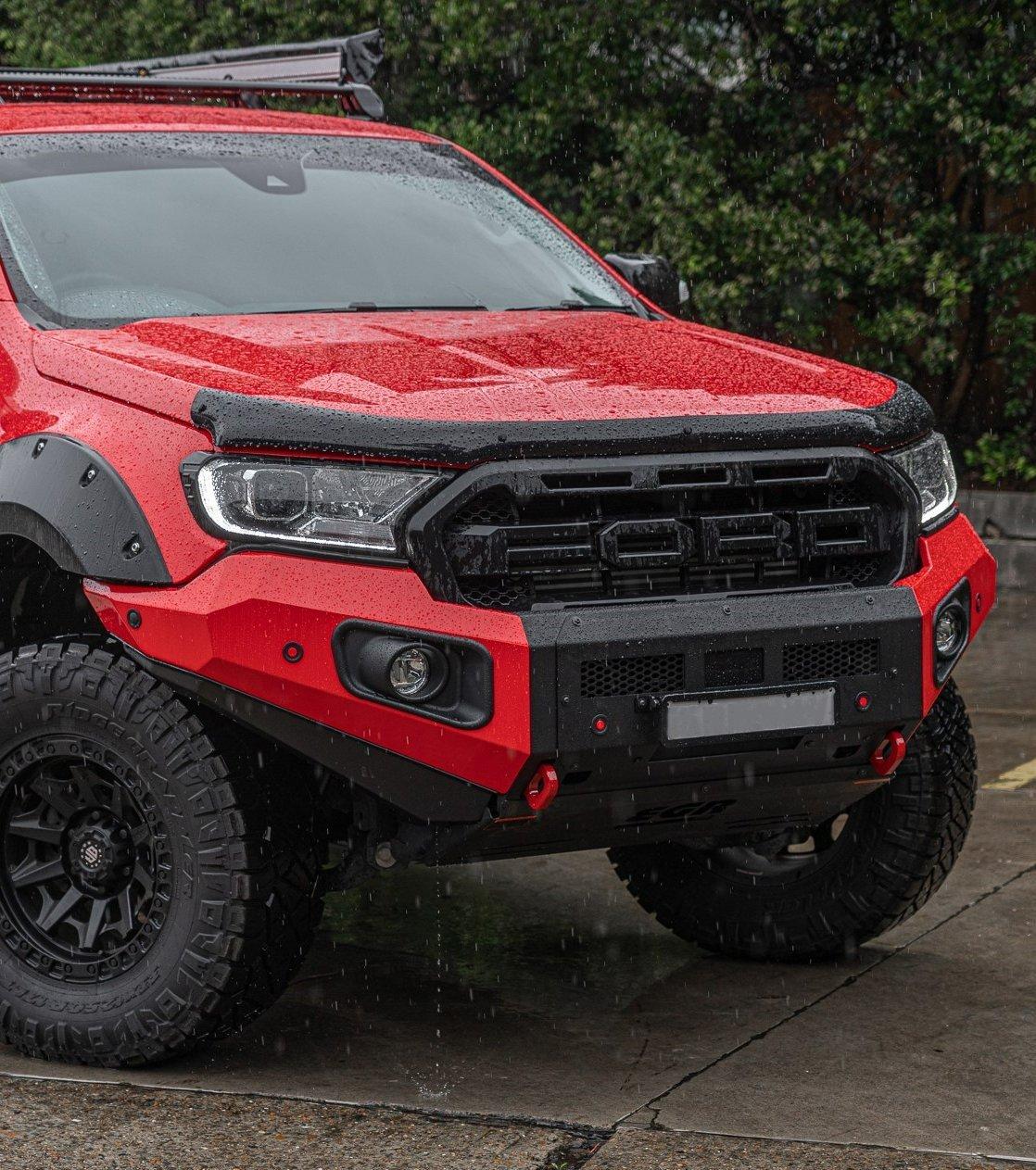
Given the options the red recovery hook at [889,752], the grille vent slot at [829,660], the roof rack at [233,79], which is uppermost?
the roof rack at [233,79]

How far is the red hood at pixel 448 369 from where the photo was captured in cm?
404

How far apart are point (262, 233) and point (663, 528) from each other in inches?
65.3

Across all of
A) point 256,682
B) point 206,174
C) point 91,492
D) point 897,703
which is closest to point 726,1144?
point 897,703

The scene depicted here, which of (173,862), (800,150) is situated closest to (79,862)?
(173,862)

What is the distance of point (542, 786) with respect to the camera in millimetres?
3949

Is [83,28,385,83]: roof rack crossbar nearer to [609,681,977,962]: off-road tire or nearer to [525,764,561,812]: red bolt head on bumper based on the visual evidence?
[609,681,977,962]: off-road tire

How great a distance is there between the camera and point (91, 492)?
13.4 ft

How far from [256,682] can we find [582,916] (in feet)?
6.50

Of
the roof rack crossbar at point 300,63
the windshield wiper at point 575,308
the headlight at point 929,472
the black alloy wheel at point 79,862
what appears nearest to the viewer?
the black alloy wheel at point 79,862

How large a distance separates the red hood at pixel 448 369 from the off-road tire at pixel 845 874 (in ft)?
3.17

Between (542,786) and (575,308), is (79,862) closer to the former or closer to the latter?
(542,786)

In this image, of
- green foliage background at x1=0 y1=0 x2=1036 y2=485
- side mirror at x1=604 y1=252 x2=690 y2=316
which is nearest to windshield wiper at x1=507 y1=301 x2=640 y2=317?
side mirror at x1=604 y1=252 x2=690 y2=316

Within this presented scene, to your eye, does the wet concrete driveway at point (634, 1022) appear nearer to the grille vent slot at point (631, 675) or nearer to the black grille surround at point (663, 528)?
the grille vent slot at point (631, 675)

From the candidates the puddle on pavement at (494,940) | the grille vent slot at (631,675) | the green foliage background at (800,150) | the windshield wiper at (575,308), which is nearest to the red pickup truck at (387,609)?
the grille vent slot at (631,675)
